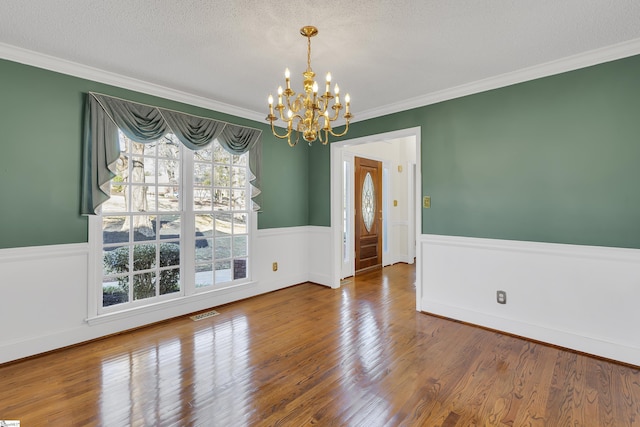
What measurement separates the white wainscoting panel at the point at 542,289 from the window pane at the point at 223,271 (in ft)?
8.22

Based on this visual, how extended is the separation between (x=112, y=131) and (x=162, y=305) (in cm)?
192

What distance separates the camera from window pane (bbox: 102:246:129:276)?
3.06 metres

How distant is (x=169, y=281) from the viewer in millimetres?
3531

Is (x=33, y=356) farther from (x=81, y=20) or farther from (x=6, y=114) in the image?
(x=81, y=20)

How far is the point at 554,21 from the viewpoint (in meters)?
2.16

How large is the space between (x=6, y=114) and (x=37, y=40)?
68 centimetres

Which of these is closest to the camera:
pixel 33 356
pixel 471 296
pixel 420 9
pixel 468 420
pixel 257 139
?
pixel 468 420

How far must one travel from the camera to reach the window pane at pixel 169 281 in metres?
3.47

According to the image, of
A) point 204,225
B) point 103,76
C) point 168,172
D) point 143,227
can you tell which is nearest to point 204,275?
point 204,225

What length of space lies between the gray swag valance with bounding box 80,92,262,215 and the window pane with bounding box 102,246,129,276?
1.52 ft

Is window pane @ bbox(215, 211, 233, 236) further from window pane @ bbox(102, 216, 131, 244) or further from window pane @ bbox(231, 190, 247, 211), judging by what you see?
window pane @ bbox(102, 216, 131, 244)

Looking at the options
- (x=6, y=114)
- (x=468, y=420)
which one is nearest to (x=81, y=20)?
(x=6, y=114)

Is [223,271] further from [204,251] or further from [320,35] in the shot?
[320,35]

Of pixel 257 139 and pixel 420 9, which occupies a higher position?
pixel 420 9
